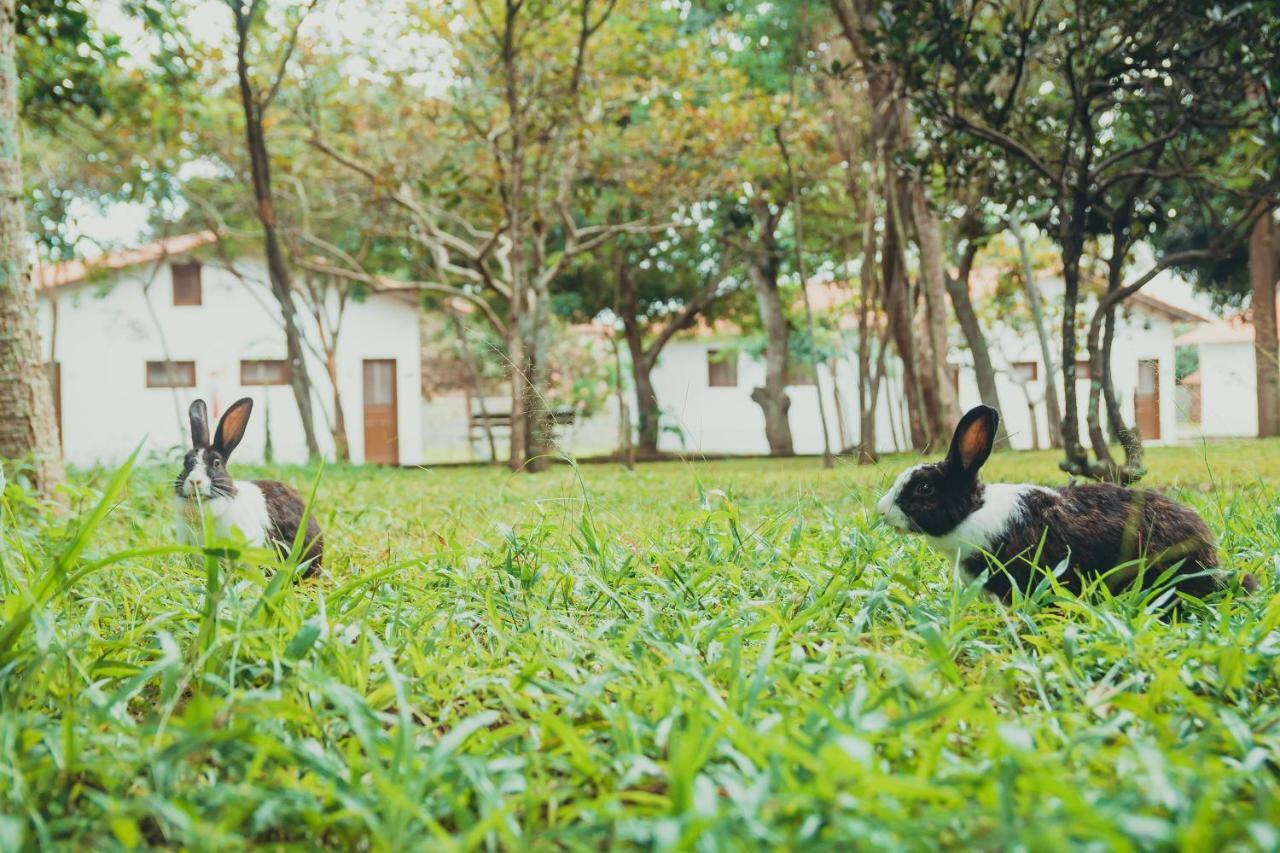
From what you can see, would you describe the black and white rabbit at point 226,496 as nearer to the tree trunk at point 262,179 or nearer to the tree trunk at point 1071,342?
the tree trunk at point 1071,342

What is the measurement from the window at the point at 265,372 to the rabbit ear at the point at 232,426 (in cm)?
1911

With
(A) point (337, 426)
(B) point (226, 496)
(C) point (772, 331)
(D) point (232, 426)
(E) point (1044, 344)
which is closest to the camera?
(B) point (226, 496)

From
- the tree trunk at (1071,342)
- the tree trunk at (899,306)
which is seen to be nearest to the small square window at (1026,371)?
the tree trunk at (899,306)

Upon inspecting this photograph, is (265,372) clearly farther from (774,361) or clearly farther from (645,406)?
(774,361)

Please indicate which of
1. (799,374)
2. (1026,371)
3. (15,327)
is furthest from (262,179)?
(1026,371)

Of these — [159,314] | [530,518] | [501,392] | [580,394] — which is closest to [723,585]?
[530,518]

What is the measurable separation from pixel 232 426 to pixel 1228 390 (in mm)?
4828

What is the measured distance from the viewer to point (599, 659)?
6.25ft

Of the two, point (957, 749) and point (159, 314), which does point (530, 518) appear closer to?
point (957, 749)

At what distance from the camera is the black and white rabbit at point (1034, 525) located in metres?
2.48

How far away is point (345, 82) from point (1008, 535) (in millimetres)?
13074

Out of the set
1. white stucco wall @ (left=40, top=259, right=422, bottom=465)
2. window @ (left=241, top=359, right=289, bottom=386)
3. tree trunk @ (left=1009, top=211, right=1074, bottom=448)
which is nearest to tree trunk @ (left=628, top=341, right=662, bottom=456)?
white stucco wall @ (left=40, top=259, right=422, bottom=465)

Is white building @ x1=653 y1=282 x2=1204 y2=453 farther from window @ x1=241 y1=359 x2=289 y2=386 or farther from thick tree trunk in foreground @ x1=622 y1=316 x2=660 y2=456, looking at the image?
window @ x1=241 y1=359 x2=289 y2=386

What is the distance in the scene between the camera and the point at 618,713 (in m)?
1.51
